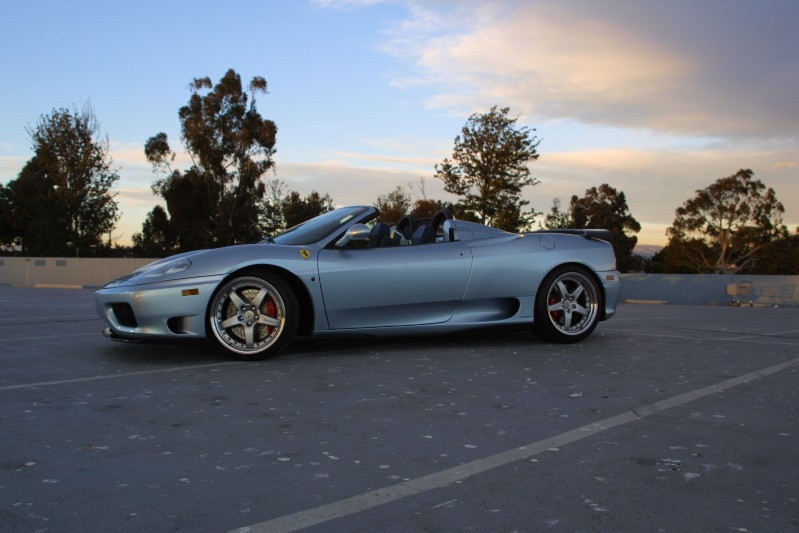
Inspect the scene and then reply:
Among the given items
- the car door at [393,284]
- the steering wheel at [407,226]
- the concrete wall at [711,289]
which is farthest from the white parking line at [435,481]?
the concrete wall at [711,289]

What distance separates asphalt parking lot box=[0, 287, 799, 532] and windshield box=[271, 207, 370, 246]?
96 centimetres

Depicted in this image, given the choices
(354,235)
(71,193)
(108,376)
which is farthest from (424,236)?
(71,193)

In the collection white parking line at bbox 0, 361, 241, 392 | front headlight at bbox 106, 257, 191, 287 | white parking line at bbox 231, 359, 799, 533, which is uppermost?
front headlight at bbox 106, 257, 191, 287

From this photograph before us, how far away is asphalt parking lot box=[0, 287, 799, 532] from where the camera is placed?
7.82 feet

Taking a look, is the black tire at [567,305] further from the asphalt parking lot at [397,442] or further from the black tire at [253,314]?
the black tire at [253,314]

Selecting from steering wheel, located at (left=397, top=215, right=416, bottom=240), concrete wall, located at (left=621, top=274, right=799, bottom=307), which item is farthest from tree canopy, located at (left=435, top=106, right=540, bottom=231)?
steering wheel, located at (left=397, top=215, right=416, bottom=240)

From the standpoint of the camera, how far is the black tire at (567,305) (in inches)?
255

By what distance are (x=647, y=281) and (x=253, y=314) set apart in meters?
22.7

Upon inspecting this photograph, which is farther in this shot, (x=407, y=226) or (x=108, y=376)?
(x=407, y=226)

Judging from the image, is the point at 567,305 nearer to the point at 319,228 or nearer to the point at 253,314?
the point at 319,228

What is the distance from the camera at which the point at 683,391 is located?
440cm

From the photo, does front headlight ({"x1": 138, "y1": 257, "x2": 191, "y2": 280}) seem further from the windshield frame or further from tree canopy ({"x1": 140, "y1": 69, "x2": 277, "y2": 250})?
tree canopy ({"x1": 140, "y1": 69, "x2": 277, "y2": 250})

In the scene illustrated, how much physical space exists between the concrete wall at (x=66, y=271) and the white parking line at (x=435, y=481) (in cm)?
2550

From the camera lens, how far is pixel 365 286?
578 cm
